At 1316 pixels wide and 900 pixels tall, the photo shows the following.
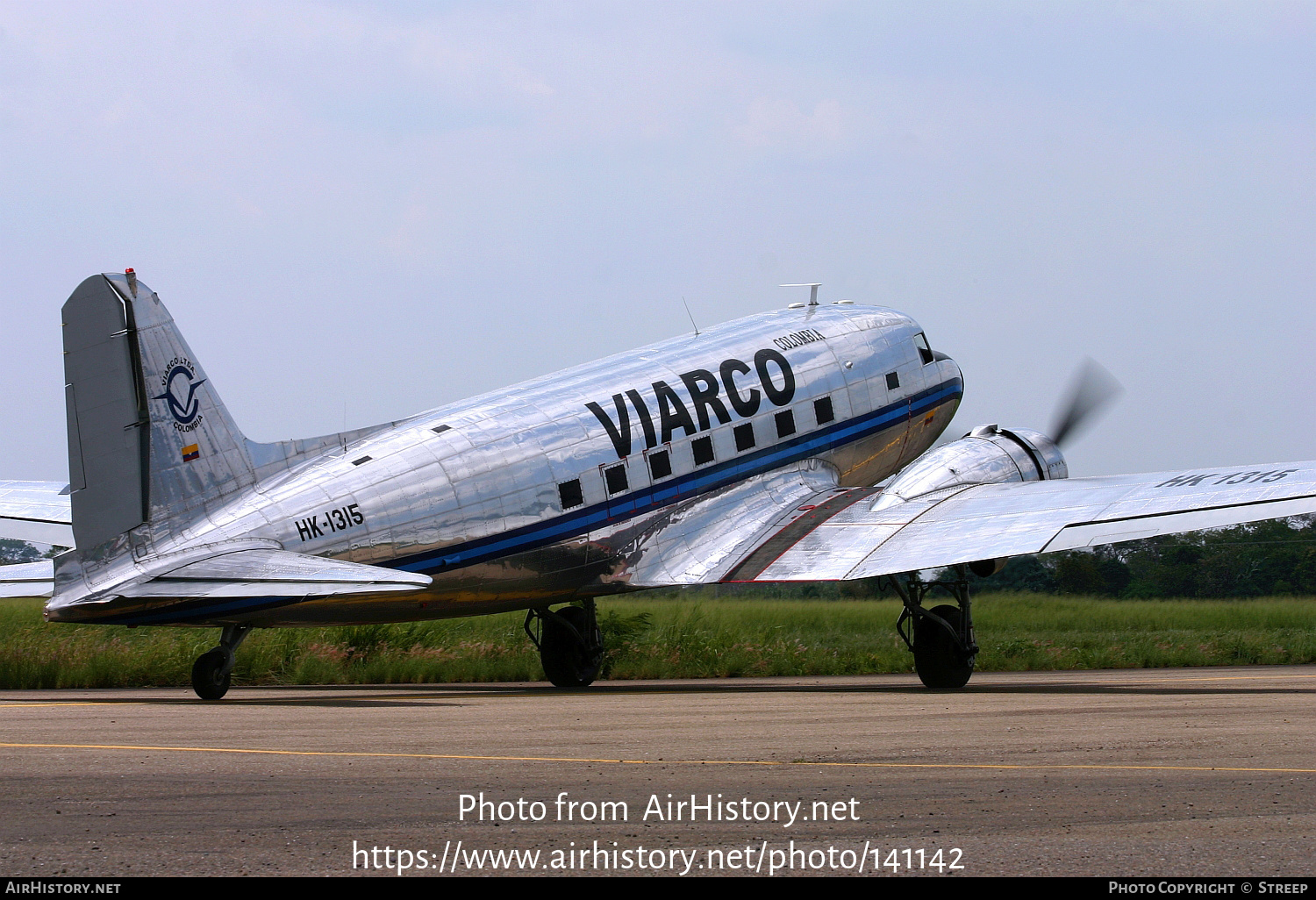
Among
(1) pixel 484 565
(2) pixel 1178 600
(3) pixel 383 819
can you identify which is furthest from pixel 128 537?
(2) pixel 1178 600

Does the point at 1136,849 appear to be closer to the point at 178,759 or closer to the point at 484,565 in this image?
the point at 178,759

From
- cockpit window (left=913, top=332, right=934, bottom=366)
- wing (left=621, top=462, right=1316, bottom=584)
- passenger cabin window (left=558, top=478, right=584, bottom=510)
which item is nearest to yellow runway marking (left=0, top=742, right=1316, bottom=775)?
wing (left=621, top=462, right=1316, bottom=584)

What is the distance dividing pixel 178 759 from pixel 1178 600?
110ft

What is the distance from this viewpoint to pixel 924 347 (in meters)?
29.5

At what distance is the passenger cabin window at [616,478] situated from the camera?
75.2 ft

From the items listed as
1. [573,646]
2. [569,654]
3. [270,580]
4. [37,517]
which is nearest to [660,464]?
[573,646]

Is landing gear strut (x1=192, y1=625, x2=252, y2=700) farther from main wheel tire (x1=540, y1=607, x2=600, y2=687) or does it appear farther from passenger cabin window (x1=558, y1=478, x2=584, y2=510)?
main wheel tire (x1=540, y1=607, x2=600, y2=687)

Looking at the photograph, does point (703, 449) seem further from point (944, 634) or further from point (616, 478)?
point (944, 634)

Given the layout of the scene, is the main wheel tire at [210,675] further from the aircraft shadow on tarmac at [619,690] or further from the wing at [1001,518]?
the wing at [1001,518]

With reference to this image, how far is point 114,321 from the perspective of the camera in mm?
18516

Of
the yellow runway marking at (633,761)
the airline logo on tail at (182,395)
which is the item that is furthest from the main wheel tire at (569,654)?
the yellow runway marking at (633,761)

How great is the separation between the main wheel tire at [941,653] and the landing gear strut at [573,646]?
5522 mm

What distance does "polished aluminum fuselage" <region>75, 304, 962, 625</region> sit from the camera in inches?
767

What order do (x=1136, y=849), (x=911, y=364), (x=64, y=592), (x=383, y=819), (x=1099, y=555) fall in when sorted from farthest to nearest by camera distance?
(x=1099, y=555), (x=911, y=364), (x=64, y=592), (x=383, y=819), (x=1136, y=849)
